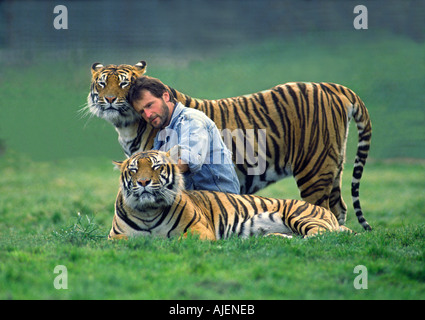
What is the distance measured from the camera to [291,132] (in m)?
6.27

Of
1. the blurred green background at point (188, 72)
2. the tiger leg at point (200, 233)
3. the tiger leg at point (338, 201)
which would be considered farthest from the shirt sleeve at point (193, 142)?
the blurred green background at point (188, 72)

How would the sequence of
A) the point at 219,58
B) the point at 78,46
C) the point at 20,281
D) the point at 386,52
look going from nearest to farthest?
1. the point at 20,281
2. the point at 78,46
3. the point at 219,58
4. the point at 386,52

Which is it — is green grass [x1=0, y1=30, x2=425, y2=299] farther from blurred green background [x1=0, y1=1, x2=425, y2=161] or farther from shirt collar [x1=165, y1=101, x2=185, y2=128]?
shirt collar [x1=165, y1=101, x2=185, y2=128]

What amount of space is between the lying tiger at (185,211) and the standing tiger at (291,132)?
24.5 inches

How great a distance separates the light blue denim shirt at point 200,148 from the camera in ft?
16.8

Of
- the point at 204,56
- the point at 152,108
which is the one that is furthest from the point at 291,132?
the point at 204,56

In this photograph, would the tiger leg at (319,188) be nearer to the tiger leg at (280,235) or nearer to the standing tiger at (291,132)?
the standing tiger at (291,132)

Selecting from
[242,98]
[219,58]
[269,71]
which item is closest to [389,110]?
[269,71]

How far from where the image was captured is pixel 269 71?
17094 mm

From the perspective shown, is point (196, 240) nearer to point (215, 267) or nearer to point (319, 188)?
point (215, 267)

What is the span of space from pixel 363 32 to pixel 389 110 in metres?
2.70

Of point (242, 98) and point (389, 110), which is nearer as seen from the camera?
point (242, 98)
